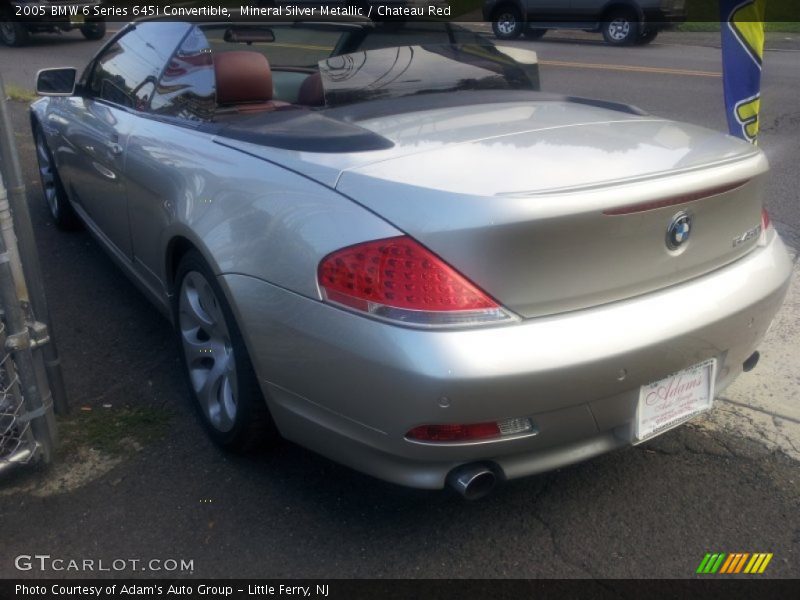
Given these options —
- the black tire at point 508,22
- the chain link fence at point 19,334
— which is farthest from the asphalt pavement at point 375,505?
the black tire at point 508,22

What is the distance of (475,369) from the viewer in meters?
2.16

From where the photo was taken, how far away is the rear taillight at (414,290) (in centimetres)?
222

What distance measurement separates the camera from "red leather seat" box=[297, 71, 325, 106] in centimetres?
339

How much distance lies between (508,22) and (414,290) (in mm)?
17695

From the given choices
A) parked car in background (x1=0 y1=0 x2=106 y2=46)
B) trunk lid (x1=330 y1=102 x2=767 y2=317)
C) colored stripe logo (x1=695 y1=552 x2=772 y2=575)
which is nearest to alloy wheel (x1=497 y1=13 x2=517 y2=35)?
parked car in background (x1=0 y1=0 x2=106 y2=46)

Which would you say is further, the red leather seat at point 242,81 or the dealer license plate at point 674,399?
the red leather seat at point 242,81

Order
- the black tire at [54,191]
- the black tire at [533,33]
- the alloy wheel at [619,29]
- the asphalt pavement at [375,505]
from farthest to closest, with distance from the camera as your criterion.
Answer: the black tire at [533,33]
the alloy wheel at [619,29]
the black tire at [54,191]
the asphalt pavement at [375,505]

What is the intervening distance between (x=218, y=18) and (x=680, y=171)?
2464mm

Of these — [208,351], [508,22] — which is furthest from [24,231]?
[508,22]

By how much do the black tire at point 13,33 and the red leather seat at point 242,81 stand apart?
17669 mm

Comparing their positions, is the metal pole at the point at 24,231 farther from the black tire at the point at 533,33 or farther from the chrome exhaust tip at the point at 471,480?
the black tire at the point at 533,33

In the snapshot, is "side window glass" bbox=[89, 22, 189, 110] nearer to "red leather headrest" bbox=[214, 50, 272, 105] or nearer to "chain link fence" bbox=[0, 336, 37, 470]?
"red leather headrest" bbox=[214, 50, 272, 105]

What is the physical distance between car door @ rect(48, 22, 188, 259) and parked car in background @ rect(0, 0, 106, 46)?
15.6 meters
